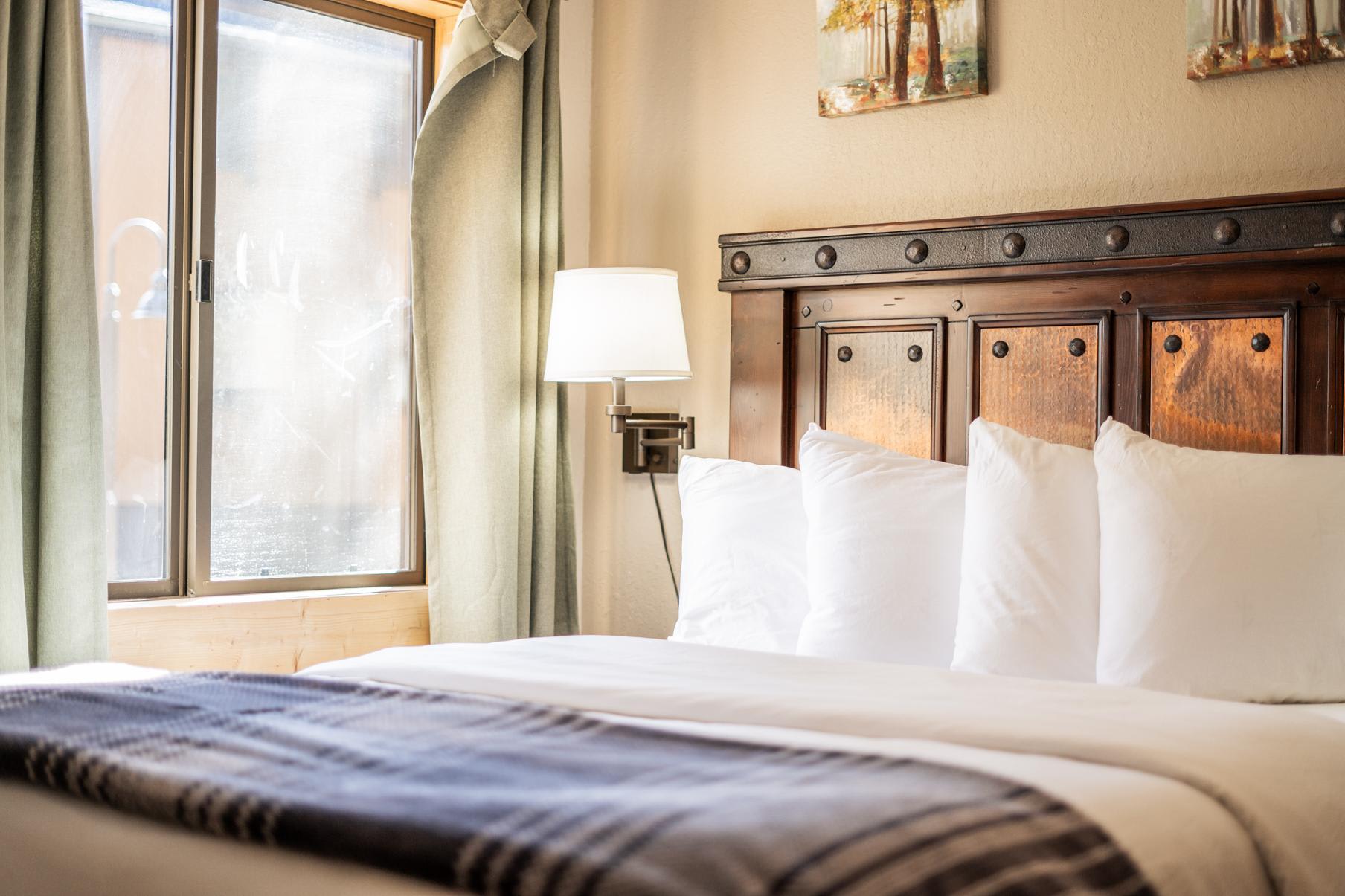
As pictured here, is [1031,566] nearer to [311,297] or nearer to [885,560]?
[885,560]

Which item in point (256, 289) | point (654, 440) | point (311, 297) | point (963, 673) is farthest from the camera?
point (654, 440)

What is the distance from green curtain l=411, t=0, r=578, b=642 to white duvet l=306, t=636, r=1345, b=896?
1021mm

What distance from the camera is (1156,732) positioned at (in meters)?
1.41

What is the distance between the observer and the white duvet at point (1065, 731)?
47.9 inches

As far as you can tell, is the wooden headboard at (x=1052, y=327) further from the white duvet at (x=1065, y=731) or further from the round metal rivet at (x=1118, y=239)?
the white duvet at (x=1065, y=731)

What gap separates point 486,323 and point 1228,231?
1.63m

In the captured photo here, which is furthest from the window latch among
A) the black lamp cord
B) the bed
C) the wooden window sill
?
the black lamp cord

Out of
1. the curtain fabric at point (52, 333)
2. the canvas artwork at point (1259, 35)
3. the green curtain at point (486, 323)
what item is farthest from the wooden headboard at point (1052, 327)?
the curtain fabric at point (52, 333)

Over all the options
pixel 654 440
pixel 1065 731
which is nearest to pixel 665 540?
pixel 654 440

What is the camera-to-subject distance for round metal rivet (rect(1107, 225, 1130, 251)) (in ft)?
8.14

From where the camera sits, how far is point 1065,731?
1415 millimetres

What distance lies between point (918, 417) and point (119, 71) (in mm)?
1825

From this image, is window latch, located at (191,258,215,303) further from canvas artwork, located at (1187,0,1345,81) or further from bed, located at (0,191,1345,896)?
canvas artwork, located at (1187,0,1345,81)

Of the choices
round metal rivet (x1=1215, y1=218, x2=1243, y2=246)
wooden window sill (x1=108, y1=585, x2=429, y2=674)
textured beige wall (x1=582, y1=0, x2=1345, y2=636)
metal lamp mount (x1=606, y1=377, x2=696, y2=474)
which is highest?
textured beige wall (x1=582, y1=0, x2=1345, y2=636)
